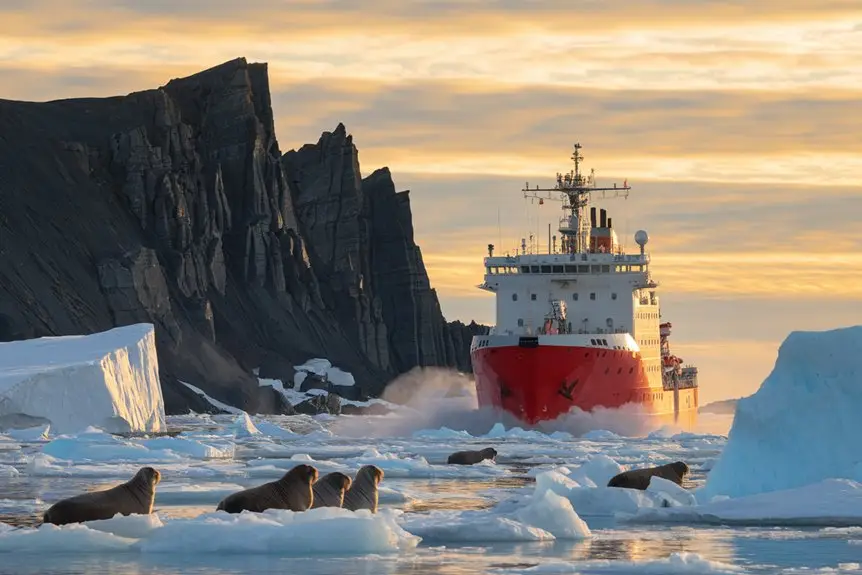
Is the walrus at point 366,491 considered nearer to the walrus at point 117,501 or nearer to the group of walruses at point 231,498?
the group of walruses at point 231,498

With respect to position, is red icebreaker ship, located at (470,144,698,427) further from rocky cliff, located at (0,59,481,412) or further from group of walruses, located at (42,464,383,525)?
rocky cliff, located at (0,59,481,412)

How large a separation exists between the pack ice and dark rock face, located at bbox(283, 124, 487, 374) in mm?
116200

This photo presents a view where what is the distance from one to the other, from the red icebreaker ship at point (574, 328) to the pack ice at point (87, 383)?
40.3 feet

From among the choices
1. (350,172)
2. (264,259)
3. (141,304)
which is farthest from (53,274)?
(350,172)

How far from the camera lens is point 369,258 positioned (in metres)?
191

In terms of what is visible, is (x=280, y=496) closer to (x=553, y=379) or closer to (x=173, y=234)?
(x=553, y=379)

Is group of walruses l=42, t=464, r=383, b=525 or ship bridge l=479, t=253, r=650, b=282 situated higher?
ship bridge l=479, t=253, r=650, b=282

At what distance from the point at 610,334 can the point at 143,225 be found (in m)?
92.2

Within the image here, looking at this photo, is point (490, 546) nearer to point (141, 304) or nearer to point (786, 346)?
point (786, 346)

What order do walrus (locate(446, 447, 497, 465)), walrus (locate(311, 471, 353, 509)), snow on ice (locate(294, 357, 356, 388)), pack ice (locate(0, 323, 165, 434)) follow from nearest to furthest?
walrus (locate(311, 471, 353, 509))
walrus (locate(446, 447, 497, 465))
pack ice (locate(0, 323, 165, 434))
snow on ice (locate(294, 357, 356, 388))

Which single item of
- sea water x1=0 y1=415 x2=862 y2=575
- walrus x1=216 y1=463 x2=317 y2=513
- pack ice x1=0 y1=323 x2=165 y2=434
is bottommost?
sea water x1=0 y1=415 x2=862 y2=575

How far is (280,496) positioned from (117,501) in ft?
6.32

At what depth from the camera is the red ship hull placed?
57.8m

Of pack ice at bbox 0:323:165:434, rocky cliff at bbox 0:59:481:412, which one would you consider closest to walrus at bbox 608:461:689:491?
pack ice at bbox 0:323:165:434
